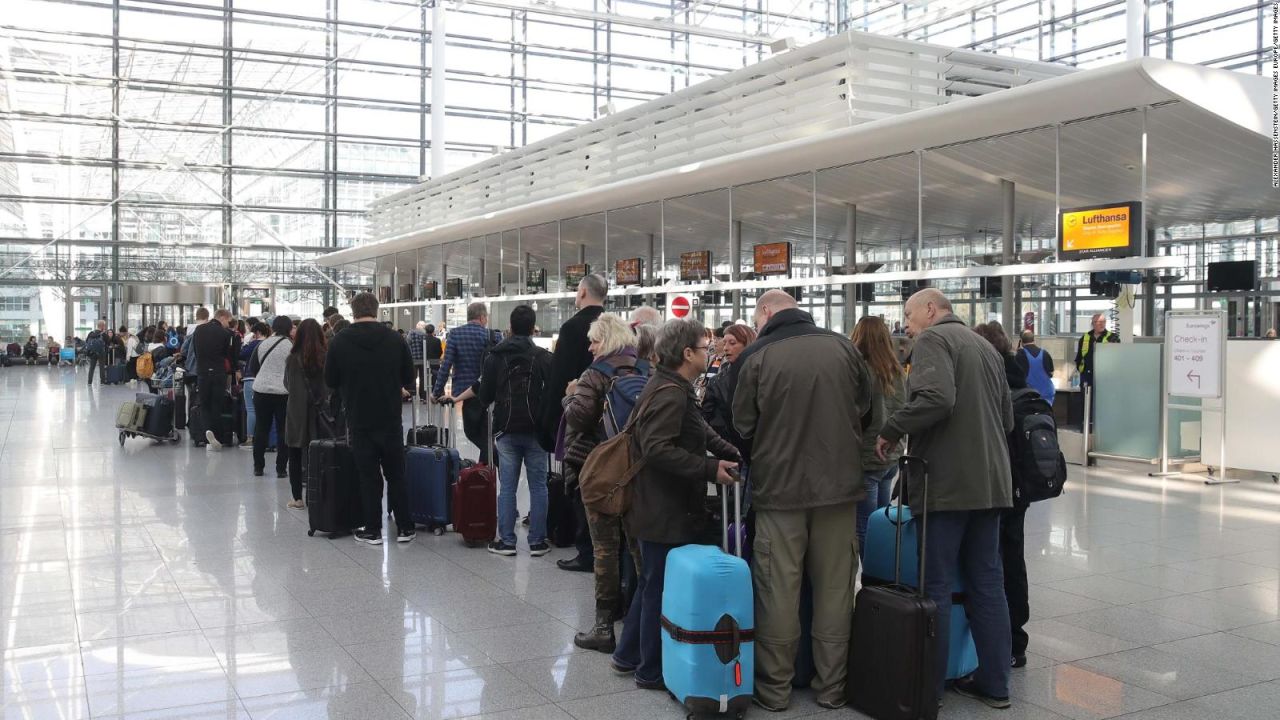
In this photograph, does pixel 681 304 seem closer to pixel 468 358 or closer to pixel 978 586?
pixel 468 358

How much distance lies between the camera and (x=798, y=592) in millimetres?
3926

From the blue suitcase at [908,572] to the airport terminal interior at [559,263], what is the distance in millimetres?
156

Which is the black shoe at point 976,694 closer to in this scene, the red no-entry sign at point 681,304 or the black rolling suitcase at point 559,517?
the black rolling suitcase at point 559,517

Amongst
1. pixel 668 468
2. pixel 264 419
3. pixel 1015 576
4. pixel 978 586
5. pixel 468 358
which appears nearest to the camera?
pixel 668 468

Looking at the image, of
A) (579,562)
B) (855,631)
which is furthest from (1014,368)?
A: (579,562)

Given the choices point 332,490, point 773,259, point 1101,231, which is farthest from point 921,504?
point 773,259

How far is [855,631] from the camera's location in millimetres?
3934

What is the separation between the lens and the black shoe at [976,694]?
396 cm

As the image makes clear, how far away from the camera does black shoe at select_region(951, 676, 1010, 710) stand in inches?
156

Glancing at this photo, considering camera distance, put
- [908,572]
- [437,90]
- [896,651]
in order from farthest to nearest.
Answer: [437,90] → [908,572] → [896,651]

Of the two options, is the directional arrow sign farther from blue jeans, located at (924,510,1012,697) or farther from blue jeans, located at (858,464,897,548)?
blue jeans, located at (924,510,1012,697)

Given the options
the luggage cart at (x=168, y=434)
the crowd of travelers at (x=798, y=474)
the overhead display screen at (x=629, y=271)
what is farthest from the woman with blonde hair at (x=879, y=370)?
the overhead display screen at (x=629, y=271)

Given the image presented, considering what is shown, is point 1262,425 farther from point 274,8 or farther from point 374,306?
point 274,8

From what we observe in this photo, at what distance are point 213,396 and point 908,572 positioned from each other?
973cm
